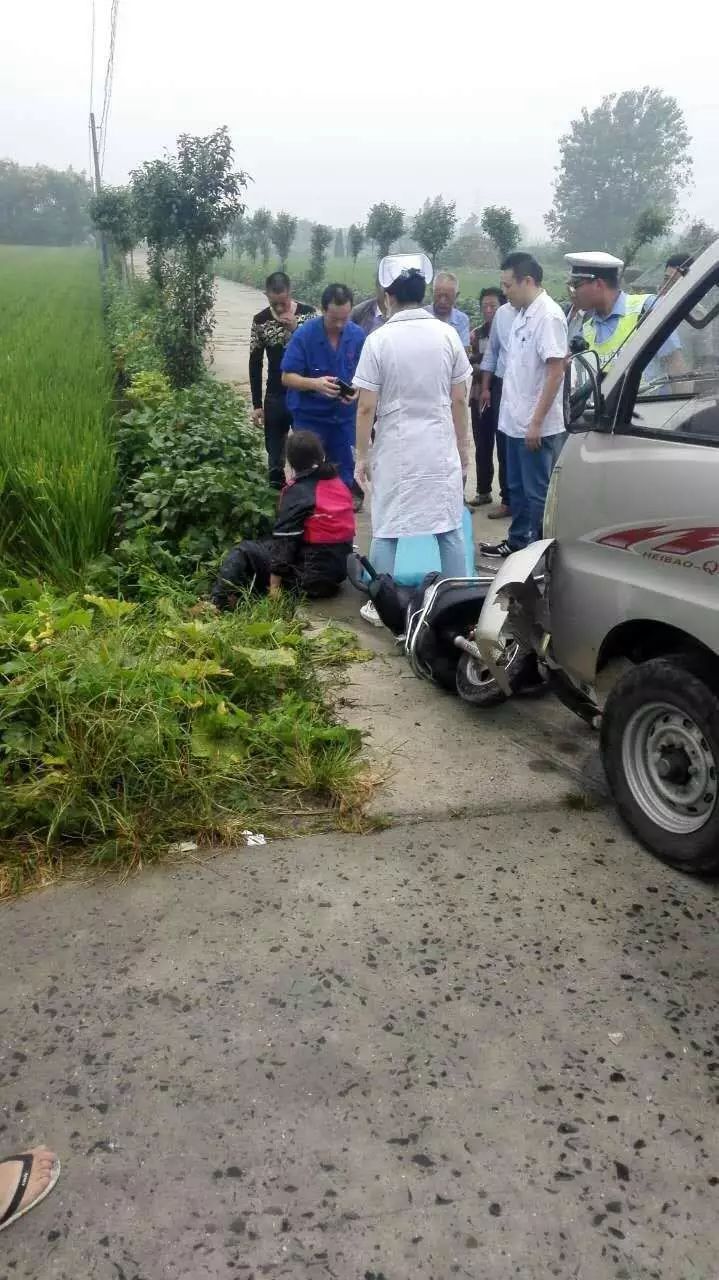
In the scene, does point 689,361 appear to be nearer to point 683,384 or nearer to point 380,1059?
point 683,384

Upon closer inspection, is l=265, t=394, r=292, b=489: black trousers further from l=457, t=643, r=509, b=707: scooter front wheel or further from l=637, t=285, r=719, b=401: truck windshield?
l=637, t=285, r=719, b=401: truck windshield

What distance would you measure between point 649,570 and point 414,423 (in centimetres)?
174

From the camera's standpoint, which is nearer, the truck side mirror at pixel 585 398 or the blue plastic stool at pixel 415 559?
the truck side mirror at pixel 585 398

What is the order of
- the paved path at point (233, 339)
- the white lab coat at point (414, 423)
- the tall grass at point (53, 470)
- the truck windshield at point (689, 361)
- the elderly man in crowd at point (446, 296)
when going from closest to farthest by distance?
the truck windshield at point (689, 361) < the white lab coat at point (414, 423) < the tall grass at point (53, 470) < the elderly man in crowd at point (446, 296) < the paved path at point (233, 339)

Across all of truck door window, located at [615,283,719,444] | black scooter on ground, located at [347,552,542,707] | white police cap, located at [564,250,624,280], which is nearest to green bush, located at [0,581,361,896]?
black scooter on ground, located at [347,552,542,707]

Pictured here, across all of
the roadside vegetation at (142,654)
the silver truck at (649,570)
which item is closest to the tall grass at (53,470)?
the roadside vegetation at (142,654)

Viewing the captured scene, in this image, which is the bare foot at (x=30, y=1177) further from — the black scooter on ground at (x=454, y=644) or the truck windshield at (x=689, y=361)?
the truck windshield at (x=689, y=361)

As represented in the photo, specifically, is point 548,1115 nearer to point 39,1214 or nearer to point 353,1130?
point 353,1130

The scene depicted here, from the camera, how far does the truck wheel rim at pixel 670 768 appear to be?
2.77 m

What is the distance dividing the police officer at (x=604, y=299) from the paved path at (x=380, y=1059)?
2862mm

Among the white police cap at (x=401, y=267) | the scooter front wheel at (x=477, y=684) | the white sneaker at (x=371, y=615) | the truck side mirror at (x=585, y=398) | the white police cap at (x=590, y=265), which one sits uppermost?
the white police cap at (x=590, y=265)

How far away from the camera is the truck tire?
106 inches

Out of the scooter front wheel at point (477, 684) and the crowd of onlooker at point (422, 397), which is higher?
the crowd of onlooker at point (422, 397)

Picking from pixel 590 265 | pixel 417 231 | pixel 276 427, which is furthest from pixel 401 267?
pixel 417 231
